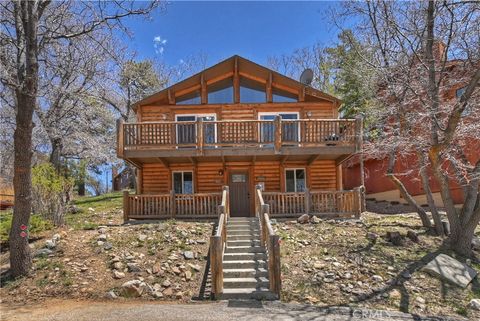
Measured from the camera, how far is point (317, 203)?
13258 millimetres

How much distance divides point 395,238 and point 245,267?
17.0 ft

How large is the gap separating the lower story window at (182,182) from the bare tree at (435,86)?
8085mm

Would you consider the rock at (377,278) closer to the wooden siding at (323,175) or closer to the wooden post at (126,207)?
the wooden siding at (323,175)

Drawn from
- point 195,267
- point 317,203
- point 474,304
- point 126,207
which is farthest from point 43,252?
point 474,304

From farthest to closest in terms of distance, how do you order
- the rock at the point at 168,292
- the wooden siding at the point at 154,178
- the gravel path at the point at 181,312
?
the wooden siding at the point at 154,178
the rock at the point at 168,292
the gravel path at the point at 181,312

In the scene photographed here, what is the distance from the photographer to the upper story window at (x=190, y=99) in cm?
1568

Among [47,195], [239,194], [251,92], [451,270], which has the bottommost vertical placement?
[451,270]

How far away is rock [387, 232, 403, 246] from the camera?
1071 centimetres

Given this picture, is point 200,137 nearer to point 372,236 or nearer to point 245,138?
point 245,138

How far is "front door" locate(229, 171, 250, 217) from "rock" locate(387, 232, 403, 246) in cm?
630

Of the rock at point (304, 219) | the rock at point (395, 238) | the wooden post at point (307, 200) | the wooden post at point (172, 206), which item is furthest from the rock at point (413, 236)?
the wooden post at point (172, 206)

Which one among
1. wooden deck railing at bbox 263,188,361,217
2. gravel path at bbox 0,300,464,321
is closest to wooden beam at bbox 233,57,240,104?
wooden deck railing at bbox 263,188,361,217

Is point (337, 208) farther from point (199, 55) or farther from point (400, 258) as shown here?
point (199, 55)

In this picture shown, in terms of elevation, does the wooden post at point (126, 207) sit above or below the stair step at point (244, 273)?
above
